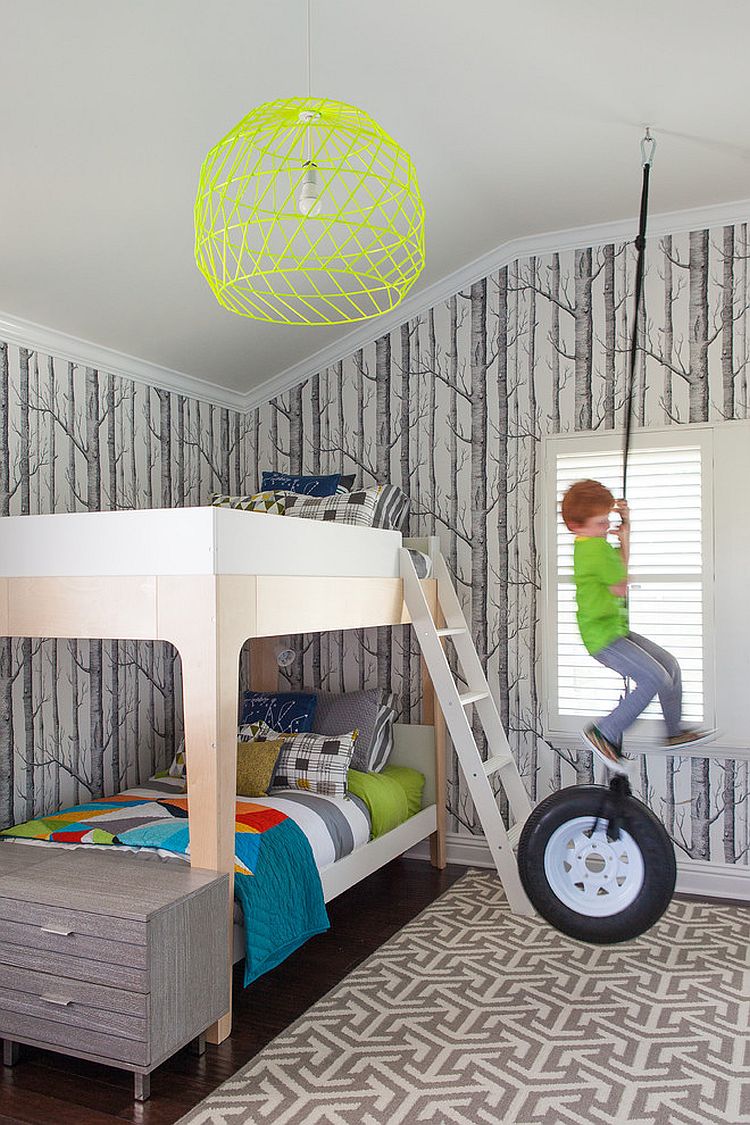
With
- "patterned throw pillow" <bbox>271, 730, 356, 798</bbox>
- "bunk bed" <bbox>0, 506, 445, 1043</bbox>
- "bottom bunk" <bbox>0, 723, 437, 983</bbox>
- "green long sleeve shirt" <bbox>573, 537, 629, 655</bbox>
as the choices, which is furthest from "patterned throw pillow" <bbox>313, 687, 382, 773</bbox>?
"green long sleeve shirt" <bbox>573, 537, 629, 655</bbox>

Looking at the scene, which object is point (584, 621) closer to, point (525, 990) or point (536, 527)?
point (525, 990)

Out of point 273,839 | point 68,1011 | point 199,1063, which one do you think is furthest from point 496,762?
point 68,1011

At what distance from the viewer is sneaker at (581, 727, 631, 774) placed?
8.48ft

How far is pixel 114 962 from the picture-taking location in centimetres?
248

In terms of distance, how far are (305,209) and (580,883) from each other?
1.82 m

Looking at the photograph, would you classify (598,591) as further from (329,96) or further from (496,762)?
(329,96)

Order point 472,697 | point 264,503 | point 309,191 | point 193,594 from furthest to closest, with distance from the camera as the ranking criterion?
point 264,503
point 472,697
point 193,594
point 309,191

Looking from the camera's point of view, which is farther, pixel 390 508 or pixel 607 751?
pixel 390 508

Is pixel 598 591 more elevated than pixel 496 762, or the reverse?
pixel 598 591

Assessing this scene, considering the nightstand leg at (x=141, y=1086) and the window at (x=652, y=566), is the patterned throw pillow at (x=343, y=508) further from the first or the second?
the nightstand leg at (x=141, y=1086)

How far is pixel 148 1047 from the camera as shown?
2.44 metres

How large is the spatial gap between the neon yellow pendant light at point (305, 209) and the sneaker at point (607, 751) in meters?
1.26

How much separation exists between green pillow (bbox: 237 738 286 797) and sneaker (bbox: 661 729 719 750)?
1726mm

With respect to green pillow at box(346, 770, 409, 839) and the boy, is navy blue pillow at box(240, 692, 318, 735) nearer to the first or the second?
green pillow at box(346, 770, 409, 839)
